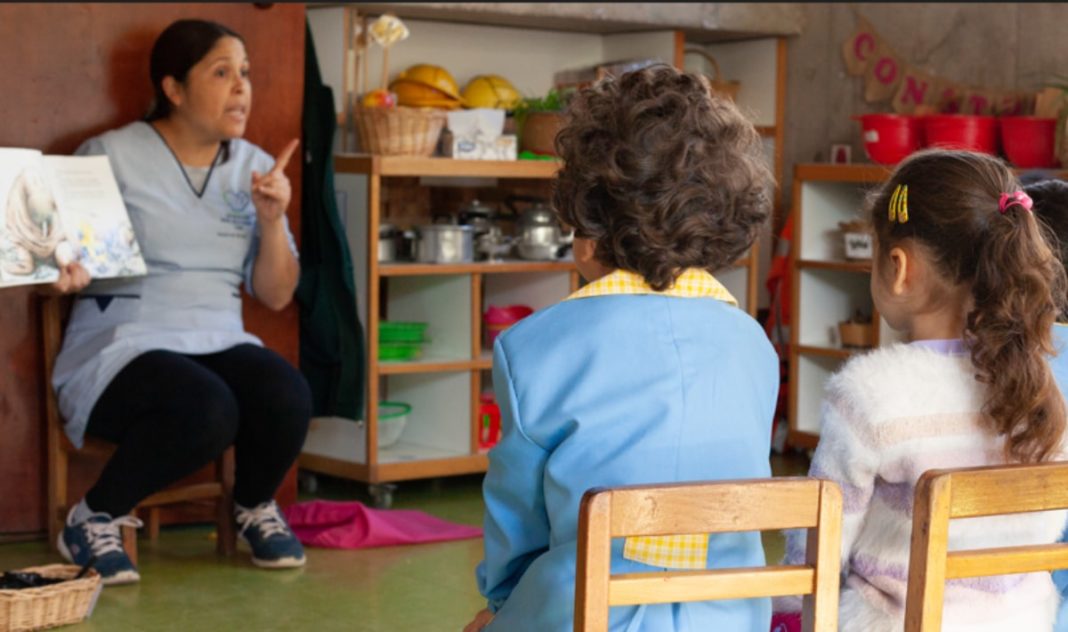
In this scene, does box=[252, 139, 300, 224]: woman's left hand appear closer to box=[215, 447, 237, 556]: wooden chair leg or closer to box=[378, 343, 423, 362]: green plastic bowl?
box=[215, 447, 237, 556]: wooden chair leg

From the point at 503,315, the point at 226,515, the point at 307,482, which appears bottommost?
the point at 307,482

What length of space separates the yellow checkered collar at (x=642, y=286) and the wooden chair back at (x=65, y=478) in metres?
2.28

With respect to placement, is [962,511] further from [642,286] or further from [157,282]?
[157,282]

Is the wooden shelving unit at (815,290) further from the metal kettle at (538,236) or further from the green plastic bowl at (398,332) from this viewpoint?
the green plastic bowl at (398,332)

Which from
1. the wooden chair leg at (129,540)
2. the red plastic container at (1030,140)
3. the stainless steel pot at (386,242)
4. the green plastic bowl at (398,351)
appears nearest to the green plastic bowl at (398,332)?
the green plastic bowl at (398,351)

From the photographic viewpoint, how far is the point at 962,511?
1702 millimetres

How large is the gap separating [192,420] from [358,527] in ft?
2.40

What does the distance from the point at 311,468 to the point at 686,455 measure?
3.25 m

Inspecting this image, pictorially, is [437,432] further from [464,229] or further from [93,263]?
[93,263]

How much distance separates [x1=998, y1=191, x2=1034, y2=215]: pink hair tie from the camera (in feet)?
6.55

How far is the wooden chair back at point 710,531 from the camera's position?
1.49 metres

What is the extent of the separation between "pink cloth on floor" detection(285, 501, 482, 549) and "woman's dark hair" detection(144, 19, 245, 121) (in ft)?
3.91

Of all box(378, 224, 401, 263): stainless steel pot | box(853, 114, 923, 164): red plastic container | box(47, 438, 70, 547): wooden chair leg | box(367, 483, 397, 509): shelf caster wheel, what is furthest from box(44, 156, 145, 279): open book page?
box(853, 114, 923, 164): red plastic container

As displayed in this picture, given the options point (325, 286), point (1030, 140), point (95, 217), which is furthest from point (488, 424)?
point (1030, 140)
